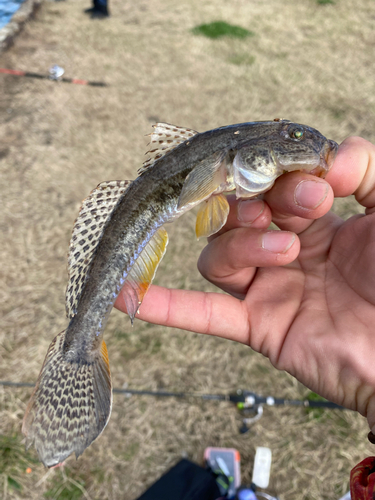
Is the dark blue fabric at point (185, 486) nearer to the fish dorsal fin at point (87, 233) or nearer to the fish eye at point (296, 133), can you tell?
the fish dorsal fin at point (87, 233)

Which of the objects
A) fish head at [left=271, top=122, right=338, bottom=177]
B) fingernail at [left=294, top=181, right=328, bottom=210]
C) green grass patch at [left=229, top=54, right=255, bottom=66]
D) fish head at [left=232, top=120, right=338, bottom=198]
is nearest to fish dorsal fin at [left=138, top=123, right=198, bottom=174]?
fish head at [left=232, top=120, right=338, bottom=198]

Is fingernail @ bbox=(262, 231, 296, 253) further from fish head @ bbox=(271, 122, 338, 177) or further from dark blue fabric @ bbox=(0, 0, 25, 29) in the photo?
dark blue fabric @ bbox=(0, 0, 25, 29)

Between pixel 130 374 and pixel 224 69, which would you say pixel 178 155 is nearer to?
pixel 130 374

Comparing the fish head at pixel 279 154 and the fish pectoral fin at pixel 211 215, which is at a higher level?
the fish head at pixel 279 154

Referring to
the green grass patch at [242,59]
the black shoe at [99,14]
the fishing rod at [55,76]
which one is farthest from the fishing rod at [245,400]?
the black shoe at [99,14]

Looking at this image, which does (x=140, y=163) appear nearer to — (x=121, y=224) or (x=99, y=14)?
(x=121, y=224)

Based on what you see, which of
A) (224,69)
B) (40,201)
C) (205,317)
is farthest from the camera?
(224,69)

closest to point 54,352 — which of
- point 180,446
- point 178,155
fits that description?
point 178,155
